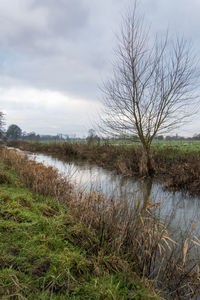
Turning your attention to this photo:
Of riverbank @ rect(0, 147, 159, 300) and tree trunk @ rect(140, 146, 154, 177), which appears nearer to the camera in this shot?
riverbank @ rect(0, 147, 159, 300)

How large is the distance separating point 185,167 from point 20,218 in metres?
6.97

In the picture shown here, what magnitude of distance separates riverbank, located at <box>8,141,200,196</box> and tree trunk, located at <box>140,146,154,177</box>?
0.44 meters

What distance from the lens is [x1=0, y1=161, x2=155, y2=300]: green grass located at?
2098 millimetres

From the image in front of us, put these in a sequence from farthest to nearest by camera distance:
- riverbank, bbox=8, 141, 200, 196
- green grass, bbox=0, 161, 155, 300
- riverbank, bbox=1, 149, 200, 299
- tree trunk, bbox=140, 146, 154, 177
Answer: tree trunk, bbox=140, 146, 154, 177 < riverbank, bbox=8, 141, 200, 196 < riverbank, bbox=1, 149, 200, 299 < green grass, bbox=0, 161, 155, 300

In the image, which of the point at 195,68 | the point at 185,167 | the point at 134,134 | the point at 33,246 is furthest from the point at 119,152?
the point at 33,246

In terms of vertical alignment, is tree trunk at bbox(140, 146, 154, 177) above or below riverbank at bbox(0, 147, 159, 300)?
above

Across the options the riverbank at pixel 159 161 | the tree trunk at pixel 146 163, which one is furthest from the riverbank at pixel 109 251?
the tree trunk at pixel 146 163

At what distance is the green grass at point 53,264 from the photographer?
6.88 feet

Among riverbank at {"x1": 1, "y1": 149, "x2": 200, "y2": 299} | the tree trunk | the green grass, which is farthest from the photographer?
the tree trunk

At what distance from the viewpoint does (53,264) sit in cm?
257

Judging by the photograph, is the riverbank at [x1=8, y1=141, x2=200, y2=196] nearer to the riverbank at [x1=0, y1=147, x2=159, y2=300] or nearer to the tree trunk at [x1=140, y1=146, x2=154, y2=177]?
the tree trunk at [x1=140, y1=146, x2=154, y2=177]

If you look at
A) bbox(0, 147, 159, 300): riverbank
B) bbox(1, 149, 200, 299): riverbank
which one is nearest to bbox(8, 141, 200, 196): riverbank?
bbox(1, 149, 200, 299): riverbank

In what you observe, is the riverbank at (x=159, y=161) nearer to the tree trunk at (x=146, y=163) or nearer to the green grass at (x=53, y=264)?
the tree trunk at (x=146, y=163)

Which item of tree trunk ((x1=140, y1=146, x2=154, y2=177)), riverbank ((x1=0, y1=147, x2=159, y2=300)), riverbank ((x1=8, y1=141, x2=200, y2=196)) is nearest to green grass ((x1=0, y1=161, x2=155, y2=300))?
riverbank ((x1=0, y1=147, x2=159, y2=300))
